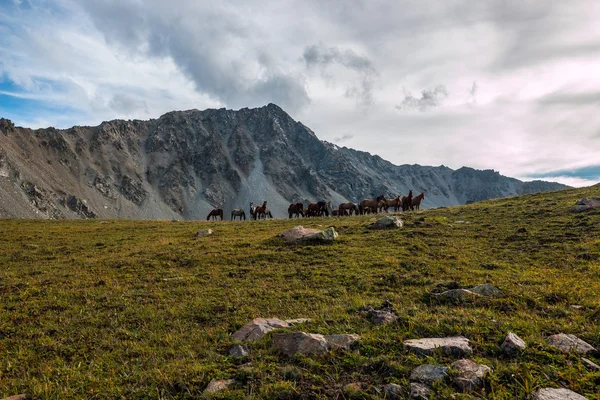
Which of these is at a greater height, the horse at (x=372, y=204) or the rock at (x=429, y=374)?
the horse at (x=372, y=204)

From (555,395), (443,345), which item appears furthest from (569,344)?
(443,345)

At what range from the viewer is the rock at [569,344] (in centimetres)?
664

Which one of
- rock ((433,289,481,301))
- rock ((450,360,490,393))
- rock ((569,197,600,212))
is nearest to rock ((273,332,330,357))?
rock ((450,360,490,393))

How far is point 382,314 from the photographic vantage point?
30.6 feet

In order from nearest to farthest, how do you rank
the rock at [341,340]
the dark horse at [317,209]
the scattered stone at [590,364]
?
the scattered stone at [590,364] < the rock at [341,340] < the dark horse at [317,209]

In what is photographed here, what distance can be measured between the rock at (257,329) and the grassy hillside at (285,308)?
1.25 ft

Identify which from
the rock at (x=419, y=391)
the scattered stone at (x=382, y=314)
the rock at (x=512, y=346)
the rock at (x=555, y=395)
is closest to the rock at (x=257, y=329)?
the scattered stone at (x=382, y=314)

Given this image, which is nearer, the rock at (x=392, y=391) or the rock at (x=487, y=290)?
the rock at (x=392, y=391)

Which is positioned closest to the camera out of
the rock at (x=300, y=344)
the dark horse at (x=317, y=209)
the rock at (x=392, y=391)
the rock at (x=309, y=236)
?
the rock at (x=392, y=391)

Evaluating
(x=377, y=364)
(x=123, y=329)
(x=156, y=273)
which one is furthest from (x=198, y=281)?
(x=377, y=364)

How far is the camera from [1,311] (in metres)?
12.0

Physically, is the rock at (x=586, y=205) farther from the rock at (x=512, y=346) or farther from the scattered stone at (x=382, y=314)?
the rock at (x=512, y=346)

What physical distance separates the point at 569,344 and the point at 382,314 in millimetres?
4210

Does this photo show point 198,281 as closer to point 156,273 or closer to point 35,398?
point 156,273
